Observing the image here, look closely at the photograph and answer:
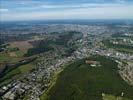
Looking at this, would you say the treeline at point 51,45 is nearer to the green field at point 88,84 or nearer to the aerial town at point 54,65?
the aerial town at point 54,65

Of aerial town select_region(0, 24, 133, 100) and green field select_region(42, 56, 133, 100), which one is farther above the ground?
green field select_region(42, 56, 133, 100)

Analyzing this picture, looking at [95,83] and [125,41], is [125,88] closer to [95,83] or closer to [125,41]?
[95,83]

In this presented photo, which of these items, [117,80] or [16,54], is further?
[16,54]

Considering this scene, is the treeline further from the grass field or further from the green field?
the green field

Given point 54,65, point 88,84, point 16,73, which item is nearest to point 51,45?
point 54,65

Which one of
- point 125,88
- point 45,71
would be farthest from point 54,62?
point 125,88

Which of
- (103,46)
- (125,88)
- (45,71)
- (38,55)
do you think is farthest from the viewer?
(103,46)

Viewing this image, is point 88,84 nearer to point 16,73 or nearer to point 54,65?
point 54,65

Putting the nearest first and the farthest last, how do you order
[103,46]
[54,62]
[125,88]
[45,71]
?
[125,88]
[45,71]
[54,62]
[103,46]

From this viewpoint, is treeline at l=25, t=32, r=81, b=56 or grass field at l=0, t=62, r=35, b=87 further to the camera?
treeline at l=25, t=32, r=81, b=56
